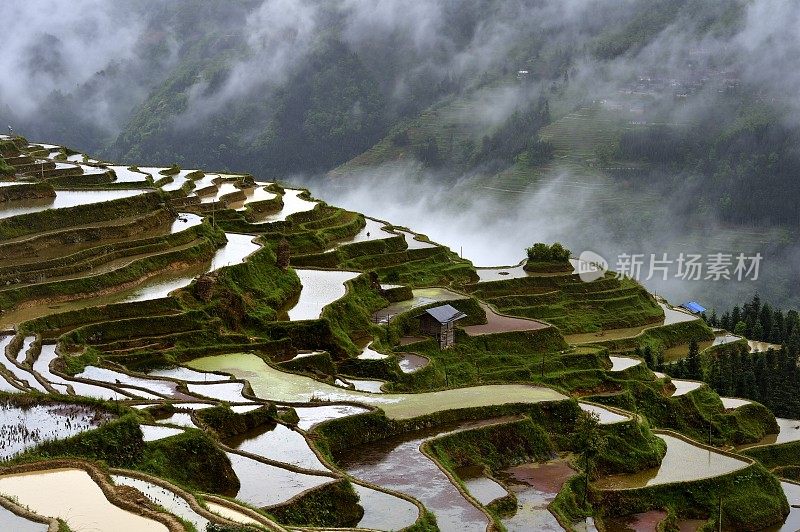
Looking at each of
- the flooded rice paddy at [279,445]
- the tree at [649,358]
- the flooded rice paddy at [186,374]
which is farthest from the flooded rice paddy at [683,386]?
the flooded rice paddy at [279,445]

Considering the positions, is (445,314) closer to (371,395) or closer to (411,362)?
(411,362)

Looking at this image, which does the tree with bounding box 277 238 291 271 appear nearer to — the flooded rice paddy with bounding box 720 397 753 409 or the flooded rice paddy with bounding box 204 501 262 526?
the flooded rice paddy with bounding box 720 397 753 409

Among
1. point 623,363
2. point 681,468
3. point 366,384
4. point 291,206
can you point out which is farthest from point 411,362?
point 291,206

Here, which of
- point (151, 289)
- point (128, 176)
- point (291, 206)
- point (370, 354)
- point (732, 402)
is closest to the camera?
point (151, 289)

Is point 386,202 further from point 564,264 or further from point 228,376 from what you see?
point 228,376

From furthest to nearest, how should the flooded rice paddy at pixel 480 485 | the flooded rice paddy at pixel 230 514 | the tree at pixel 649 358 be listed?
the tree at pixel 649 358 < the flooded rice paddy at pixel 480 485 < the flooded rice paddy at pixel 230 514

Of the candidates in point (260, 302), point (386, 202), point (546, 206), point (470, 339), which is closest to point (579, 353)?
point (470, 339)

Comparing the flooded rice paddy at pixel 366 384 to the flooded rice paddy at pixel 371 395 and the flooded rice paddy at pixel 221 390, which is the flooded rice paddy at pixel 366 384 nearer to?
the flooded rice paddy at pixel 371 395
